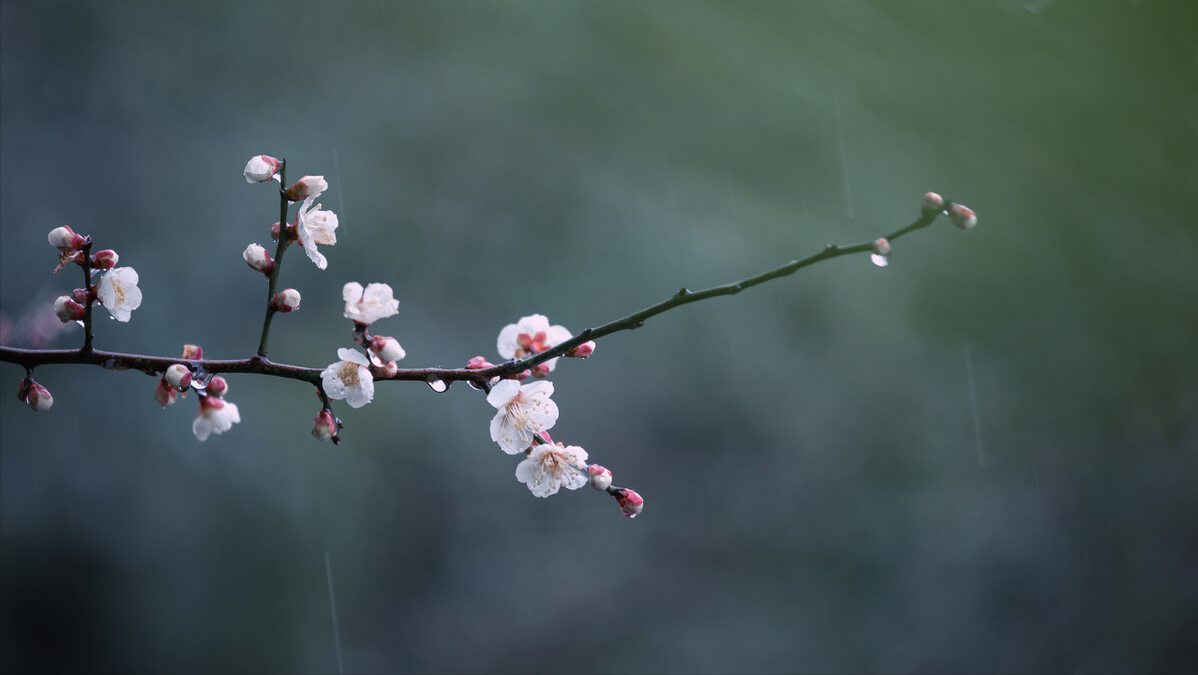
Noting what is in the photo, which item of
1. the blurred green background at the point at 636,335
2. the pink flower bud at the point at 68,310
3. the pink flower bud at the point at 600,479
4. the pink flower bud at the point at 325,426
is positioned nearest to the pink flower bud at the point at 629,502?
the pink flower bud at the point at 600,479

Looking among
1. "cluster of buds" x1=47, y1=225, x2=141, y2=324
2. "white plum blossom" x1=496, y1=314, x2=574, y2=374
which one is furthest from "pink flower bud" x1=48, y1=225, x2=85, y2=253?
"white plum blossom" x1=496, y1=314, x2=574, y2=374

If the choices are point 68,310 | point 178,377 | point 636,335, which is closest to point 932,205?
point 178,377

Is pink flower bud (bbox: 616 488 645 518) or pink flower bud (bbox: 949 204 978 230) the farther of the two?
pink flower bud (bbox: 616 488 645 518)

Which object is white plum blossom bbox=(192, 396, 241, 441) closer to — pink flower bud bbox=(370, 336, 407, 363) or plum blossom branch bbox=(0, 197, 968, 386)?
plum blossom branch bbox=(0, 197, 968, 386)

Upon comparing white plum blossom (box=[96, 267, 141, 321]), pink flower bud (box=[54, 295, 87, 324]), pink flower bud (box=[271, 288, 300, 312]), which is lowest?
pink flower bud (box=[271, 288, 300, 312])

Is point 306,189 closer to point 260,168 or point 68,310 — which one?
point 260,168

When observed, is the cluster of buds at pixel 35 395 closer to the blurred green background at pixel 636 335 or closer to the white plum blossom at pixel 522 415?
the white plum blossom at pixel 522 415
